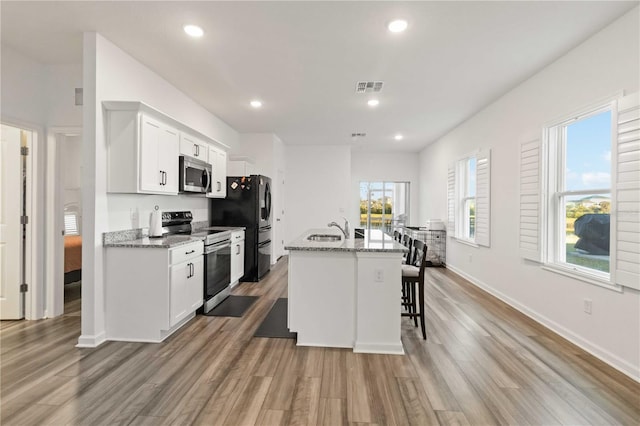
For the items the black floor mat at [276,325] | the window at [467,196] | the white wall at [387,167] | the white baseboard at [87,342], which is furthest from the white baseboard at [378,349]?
the white wall at [387,167]

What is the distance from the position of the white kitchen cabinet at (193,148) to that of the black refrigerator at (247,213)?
39.9 inches

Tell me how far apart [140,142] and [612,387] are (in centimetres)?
418

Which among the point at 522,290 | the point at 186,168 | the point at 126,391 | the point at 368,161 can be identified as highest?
the point at 368,161

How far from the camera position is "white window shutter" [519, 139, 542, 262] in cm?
366

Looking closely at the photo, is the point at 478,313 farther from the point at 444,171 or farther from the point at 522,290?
the point at 444,171

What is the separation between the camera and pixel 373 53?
3240mm

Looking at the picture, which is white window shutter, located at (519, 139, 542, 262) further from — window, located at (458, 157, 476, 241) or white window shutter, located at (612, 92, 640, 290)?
window, located at (458, 157, 476, 241)

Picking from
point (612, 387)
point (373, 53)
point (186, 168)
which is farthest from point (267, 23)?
point (612, 387)

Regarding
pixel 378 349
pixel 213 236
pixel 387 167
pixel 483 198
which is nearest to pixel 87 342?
pixel 213 236

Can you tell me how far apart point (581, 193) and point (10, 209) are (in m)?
5.71

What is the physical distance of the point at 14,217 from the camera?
3.54 metres

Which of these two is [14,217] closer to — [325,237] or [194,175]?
[194,175]

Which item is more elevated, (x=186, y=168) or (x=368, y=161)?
(x=368, y=161)

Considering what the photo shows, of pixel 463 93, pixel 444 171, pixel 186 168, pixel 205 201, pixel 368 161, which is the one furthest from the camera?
pixel 368 161
